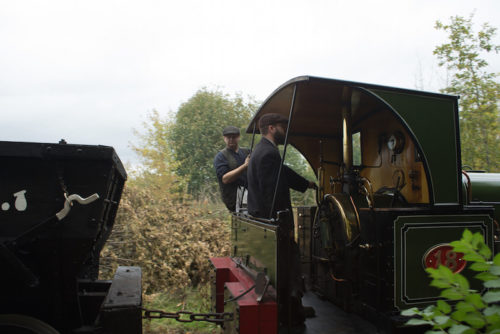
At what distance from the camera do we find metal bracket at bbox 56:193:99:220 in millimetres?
2460

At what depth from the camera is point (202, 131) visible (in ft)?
42.3

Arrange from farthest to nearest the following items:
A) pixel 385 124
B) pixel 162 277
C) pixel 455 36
A: pixel 455 36 < pixel 162 277 < pixel 385 124

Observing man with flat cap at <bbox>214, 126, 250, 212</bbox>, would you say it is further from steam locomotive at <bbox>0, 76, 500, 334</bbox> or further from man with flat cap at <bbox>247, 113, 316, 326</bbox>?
man with flat cap at <bbox>247, 113, 316, 326</bbox>

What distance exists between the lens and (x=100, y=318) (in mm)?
2658

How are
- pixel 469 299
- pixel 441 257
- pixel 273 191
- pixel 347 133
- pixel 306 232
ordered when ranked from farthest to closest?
pixel 306 232 → pixel 347 133 → pixel 273 191 → pixel 441 257 → pixel 469 299

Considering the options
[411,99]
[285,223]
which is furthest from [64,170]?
[411,99]

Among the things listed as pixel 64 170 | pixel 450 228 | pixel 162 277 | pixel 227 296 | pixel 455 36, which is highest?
pixel 455 36

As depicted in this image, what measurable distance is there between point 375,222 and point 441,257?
0.58 metres

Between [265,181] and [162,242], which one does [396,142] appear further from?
[162,242]

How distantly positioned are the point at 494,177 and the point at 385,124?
1.96m

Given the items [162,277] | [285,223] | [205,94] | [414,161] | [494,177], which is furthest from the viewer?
[205,94]

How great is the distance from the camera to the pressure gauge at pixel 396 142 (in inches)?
156

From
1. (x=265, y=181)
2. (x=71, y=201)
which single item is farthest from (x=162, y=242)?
(x=71, y=201)

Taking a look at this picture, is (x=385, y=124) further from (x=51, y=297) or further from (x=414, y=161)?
(x=51, y=297)
